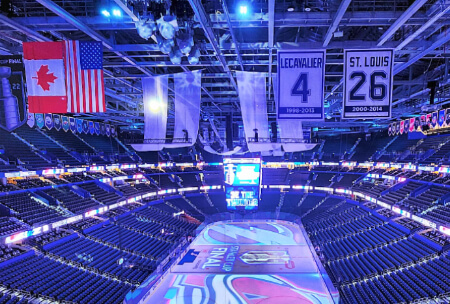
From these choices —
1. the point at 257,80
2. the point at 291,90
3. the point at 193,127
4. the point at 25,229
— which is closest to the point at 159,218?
the point at 25,229

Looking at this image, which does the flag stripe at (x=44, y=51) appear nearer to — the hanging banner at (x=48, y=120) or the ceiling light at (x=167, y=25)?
the ceiling light at (x=167, y=25)

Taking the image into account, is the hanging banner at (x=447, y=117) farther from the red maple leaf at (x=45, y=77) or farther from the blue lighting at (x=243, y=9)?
the red maple leaf at (x=45, y=77)

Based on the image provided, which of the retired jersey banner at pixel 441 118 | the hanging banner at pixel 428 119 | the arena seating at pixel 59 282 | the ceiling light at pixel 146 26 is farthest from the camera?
the hanging banner at pixel 428 119

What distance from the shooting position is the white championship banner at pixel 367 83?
6.17 m

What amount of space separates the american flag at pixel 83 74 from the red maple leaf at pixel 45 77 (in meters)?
0.42

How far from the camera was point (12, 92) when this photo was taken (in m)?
6.65

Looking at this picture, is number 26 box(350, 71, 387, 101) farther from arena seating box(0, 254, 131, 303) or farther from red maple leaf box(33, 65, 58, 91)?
arena seating box(0, 254, 131, 303)

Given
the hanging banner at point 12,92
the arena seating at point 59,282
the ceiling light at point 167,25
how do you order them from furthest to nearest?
the arena seating at point 59,282
the hanging banner at point 12,92
the ceiling light at point 167,25

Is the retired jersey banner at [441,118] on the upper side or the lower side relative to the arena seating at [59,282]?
upper

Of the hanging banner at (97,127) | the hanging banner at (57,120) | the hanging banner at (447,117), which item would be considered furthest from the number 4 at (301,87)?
the hanging banner at (97,127)

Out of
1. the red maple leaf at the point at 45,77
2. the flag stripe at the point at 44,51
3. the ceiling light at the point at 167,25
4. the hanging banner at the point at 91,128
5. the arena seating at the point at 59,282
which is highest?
the ceiling light at the point at 167,25

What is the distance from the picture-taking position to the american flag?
20.9ft

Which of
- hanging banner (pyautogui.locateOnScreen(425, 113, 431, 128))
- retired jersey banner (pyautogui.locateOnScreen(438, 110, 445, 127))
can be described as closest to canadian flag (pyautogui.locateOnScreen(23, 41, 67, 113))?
retired jersey banner (pyautogui.locateOnScreen(438, 110, 445, 127))

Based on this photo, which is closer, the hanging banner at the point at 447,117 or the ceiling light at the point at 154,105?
the ceiling light at the point at 154,105
